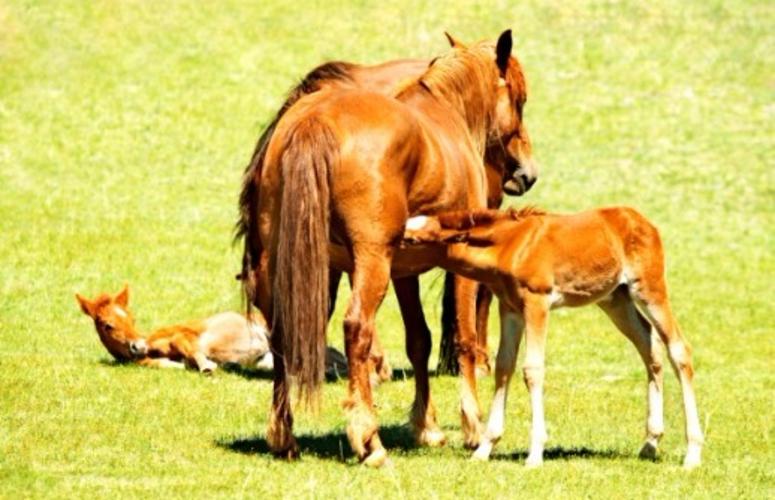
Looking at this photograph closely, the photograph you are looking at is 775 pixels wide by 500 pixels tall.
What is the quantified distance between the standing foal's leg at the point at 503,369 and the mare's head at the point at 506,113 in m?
2.21

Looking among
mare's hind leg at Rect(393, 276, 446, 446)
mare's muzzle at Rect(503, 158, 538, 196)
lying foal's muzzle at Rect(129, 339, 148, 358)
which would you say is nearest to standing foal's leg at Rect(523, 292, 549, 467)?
mare's hind leg at Rect(393, 276, 446, 446)

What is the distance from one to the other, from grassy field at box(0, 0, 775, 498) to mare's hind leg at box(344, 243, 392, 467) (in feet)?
0.70

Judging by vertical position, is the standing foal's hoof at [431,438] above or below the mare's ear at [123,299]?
below

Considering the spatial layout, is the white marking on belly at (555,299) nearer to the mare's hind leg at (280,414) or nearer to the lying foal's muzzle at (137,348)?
the mare's hind leg at (280,414)

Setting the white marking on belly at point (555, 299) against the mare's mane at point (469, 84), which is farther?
the mare's mane at point (469, 84)

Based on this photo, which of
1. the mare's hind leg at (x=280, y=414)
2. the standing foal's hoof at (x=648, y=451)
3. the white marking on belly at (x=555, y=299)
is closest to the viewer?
the mare's hind leg at (x=280, y=414)

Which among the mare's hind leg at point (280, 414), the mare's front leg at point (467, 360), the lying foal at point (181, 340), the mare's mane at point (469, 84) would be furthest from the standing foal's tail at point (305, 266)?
the lying foal at point (181, 340)

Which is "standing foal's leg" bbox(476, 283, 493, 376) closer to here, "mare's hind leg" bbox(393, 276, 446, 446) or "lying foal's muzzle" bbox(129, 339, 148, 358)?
"lying foal's muzzle" bbox(129, 339, 148, 358)

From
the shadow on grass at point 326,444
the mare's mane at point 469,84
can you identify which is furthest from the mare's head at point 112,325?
the mare's mane at point 469,84

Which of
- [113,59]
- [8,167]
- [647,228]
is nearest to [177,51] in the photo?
[113,59]

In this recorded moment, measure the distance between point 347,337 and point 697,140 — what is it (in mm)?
19720

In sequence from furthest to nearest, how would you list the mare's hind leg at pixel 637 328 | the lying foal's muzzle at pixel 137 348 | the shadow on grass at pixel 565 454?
1. the lying foal's muzzle at pixel 137 348
2. the mare's hind leg at pixel 637 328
3. the shadow on grass at pixel 565 454

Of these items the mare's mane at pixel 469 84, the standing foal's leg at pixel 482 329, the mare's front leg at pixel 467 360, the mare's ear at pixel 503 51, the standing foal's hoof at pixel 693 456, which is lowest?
the standing foal's leg at pixel 482 329

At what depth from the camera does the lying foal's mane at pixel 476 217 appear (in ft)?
30.5
